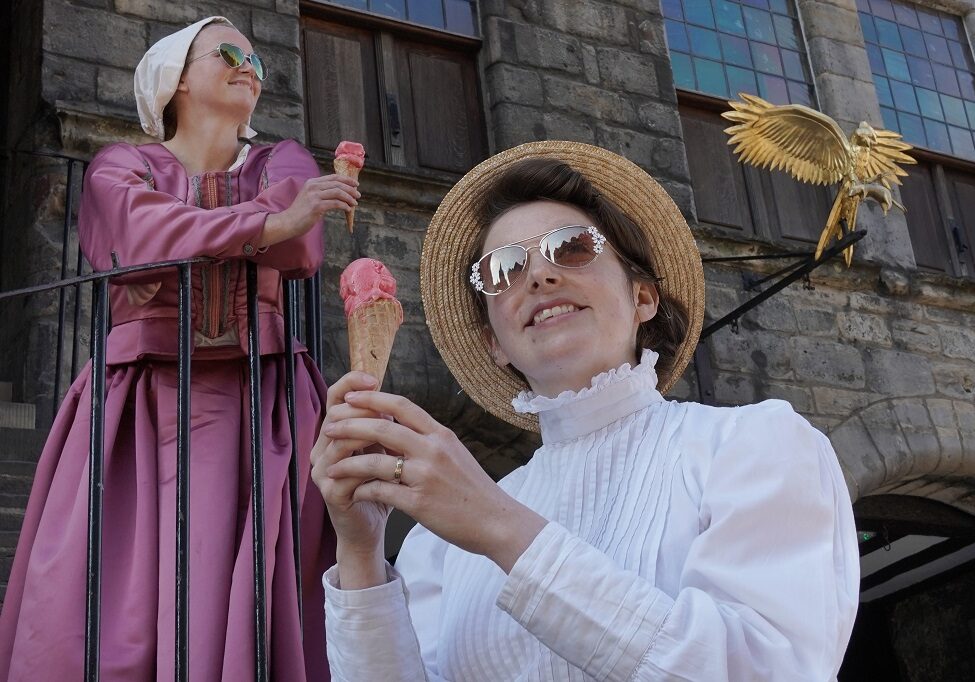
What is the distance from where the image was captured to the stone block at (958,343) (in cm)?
742

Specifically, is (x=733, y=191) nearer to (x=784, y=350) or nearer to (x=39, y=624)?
(x=784, y=350)

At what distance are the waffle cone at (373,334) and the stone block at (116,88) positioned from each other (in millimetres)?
3988

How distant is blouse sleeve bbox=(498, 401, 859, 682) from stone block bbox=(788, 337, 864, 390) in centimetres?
538

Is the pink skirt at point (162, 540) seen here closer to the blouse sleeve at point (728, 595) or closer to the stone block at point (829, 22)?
the blouse sleeve at point (728, 595)

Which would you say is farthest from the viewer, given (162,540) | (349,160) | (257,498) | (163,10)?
(163,10)

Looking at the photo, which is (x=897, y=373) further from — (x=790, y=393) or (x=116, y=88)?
(x=116, y=88)

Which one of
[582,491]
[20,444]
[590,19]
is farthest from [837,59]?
[582,491]

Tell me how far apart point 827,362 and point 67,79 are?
13.5 ft

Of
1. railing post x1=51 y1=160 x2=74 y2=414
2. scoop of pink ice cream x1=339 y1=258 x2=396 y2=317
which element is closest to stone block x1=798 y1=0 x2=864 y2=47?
railing post x1=51 y1=160 x2=74 y2=414

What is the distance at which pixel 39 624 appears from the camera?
2689 millimetres

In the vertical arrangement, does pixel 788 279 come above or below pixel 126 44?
below

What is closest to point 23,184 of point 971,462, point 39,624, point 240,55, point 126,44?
point 126,44

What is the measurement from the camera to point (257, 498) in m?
2.68

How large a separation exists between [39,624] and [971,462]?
574cm
